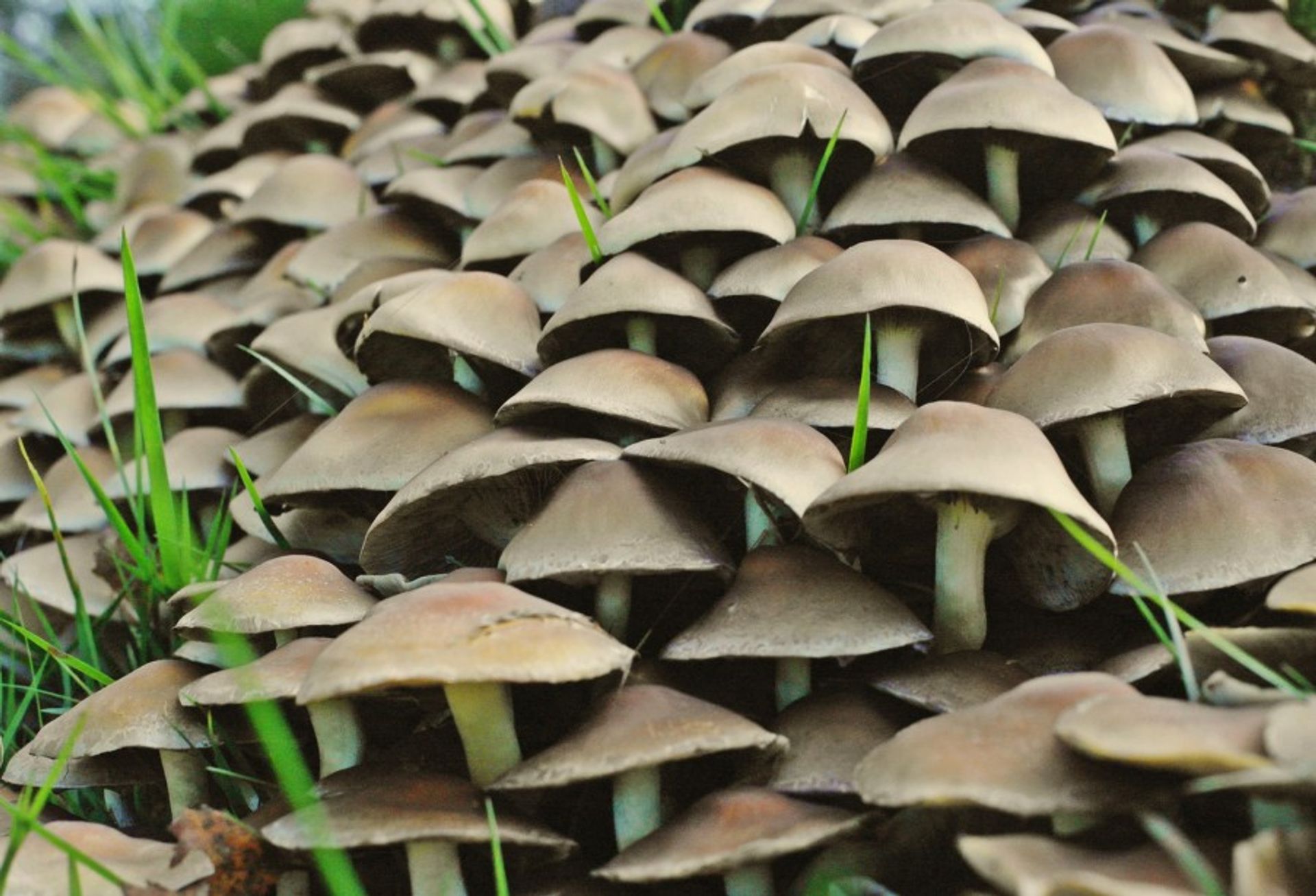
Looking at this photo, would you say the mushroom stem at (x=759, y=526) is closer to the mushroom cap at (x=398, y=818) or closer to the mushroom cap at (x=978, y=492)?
the mushroom cap at (x=978, y=492)

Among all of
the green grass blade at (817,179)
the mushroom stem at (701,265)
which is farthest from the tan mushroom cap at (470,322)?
the green grass blade at (817,179)

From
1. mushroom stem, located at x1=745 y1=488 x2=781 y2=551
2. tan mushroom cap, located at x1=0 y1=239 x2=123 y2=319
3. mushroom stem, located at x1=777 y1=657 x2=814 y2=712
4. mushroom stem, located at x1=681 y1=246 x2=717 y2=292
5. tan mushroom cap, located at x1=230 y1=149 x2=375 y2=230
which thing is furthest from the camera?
tan mushroom cap, located at x1=0 y1=239 x2=123 y2=319

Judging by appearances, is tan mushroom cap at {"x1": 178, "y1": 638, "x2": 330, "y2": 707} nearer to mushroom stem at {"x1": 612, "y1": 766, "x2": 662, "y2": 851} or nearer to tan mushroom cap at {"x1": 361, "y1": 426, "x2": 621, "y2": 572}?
tan mushroom cap at {"x1": 361, "y1": 426, "x2": 621, "y2": 572}

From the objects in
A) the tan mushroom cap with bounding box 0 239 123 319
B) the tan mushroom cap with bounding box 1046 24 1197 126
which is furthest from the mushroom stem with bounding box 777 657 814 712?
the tan mushroom cap with bounding box 0 239 123 319

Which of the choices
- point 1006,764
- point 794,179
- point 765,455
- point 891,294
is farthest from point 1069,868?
point 794,179

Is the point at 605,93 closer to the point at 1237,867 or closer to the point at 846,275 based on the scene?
the point at 846,275

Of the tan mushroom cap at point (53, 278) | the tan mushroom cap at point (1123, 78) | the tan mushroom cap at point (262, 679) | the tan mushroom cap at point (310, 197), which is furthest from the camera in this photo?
the tan mushroom cap at point (53, 278)

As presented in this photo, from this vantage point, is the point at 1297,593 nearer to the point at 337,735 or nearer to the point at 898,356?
the point at 898,356

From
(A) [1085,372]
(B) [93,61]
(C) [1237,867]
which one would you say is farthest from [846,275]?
(B) [93,61]
